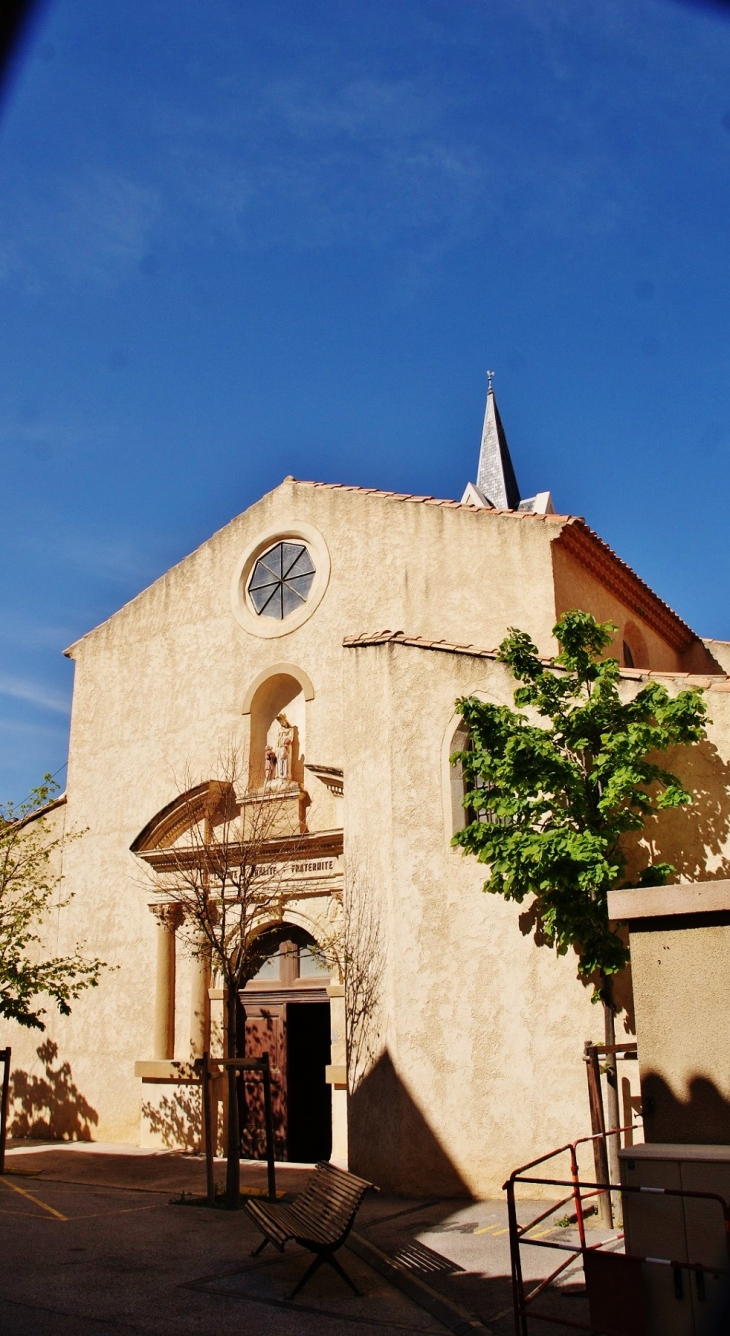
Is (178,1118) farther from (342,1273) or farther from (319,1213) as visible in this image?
(342,1273)

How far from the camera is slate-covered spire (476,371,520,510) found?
42.3 metres

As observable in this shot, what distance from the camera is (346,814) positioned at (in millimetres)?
14289

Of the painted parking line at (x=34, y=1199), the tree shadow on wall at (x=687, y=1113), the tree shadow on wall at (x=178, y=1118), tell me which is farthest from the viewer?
the tree shadow on wall at (x=178, y=1118)

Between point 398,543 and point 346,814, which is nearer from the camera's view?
point 346,814

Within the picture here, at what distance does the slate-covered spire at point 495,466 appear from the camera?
42.3 m

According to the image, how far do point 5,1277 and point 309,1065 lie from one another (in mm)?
8169

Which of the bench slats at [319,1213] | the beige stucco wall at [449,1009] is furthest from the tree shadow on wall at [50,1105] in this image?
the bench slats at [319,1213]

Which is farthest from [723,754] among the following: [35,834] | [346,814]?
[35,834]

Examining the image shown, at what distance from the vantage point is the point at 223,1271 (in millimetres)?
8961

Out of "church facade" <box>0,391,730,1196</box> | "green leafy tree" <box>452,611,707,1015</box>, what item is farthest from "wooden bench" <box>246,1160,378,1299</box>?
"green leafy tree" <box>452,611,707,1015</box>

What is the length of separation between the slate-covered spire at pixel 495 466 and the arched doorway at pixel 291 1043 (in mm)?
27528

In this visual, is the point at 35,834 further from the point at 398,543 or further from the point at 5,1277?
the point at 5,1277

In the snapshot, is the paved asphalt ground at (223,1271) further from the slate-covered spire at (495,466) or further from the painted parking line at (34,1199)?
the slate-covered spire at (495,466)

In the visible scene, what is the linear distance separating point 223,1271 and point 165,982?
323 inches
